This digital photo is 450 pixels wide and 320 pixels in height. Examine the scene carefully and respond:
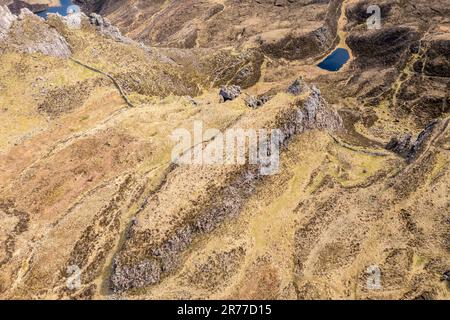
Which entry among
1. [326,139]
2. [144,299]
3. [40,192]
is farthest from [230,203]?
[40,192]

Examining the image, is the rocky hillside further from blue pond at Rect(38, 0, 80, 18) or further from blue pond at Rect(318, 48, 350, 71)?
blue pond at Rect(38, 0, 80, 18)

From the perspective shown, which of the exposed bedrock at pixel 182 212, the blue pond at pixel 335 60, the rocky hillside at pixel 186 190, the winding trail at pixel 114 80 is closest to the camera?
the exposed bedrock at pixel 182 212


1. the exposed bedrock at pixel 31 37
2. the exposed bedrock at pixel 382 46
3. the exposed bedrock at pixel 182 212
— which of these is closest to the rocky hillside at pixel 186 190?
the exposed bedrock at pixel 182 212

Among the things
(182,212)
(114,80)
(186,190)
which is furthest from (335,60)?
(182,212)

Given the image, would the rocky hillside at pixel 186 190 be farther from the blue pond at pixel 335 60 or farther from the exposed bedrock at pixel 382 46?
the blue pond at pixel 335 60

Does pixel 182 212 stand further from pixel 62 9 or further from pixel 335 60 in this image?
pixel 62 9
